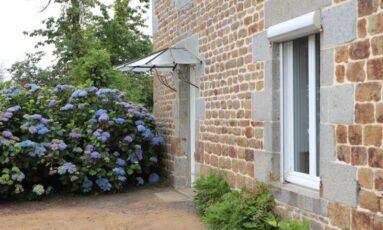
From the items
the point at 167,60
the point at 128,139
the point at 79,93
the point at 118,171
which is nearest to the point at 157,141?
the point at 128,139

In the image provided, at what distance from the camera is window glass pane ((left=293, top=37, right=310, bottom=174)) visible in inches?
215

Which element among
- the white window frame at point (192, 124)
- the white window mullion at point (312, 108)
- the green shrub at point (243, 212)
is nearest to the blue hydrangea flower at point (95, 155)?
the white window frame at point (192, 124)

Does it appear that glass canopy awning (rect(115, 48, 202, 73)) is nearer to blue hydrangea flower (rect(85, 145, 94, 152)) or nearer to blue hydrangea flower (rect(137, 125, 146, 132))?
blue hydrangea flower (rect(137, 125, 146, 132))

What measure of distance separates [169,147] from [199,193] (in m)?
2.87

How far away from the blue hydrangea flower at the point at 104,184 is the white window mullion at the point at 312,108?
15.5 feet

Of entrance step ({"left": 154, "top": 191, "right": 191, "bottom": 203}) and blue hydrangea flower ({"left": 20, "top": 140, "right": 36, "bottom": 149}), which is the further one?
entrance step ({"left": 154, "top": 191, "right": 191, "bottom": 203})

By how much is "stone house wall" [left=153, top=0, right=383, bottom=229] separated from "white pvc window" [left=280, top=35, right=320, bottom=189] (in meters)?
0.11

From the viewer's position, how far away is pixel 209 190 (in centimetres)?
706

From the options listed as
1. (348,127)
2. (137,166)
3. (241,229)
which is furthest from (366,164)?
(137,166)

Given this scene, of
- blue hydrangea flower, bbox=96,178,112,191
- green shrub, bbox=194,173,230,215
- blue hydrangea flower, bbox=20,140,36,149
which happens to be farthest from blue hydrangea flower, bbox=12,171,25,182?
green shrub, bbox=194,173,230,215

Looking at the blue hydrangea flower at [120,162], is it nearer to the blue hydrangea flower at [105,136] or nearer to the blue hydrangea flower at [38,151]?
the blue hydrangea flower at [105,136]

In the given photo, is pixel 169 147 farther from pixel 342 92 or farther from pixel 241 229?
pixel 342 92

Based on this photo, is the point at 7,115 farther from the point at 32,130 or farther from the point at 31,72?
the point at 31,72

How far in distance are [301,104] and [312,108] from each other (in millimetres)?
273
